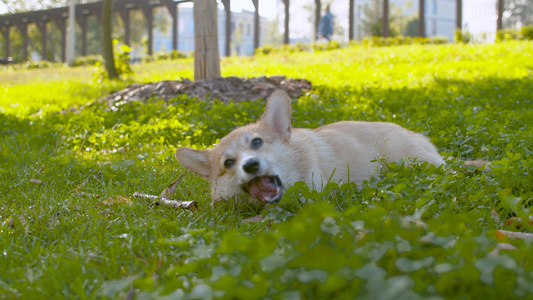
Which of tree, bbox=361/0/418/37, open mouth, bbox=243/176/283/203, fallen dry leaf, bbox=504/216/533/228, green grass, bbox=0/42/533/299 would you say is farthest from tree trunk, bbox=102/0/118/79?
tree, bbox=361/0/418/37

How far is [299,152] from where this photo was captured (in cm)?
342

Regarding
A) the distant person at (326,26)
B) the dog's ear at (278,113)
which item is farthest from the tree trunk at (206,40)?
the distant person at (326,26)

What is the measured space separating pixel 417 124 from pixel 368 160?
64.7 inches

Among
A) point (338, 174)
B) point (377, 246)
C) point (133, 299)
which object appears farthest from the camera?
point (338, 174)

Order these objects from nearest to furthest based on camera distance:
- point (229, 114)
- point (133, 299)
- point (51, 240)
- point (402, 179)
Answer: point (133, 299) → point (51, 240) → point (402, 179) → point (229, 114)

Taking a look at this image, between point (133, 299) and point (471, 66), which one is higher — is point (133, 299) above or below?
below

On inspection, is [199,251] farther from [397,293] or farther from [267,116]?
[267,116]

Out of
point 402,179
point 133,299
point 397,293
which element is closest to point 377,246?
point 397,293

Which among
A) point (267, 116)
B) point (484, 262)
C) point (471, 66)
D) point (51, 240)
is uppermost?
point (471, 66)

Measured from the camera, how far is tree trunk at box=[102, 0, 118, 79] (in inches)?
449

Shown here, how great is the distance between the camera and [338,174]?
141 inches

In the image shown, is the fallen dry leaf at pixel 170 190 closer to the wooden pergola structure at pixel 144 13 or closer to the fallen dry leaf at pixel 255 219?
the fallen dry leaf at pixel 255 219

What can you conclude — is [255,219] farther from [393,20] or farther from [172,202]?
[393,20]

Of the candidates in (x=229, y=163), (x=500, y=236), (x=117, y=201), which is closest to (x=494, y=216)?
(x=500, y=236)
